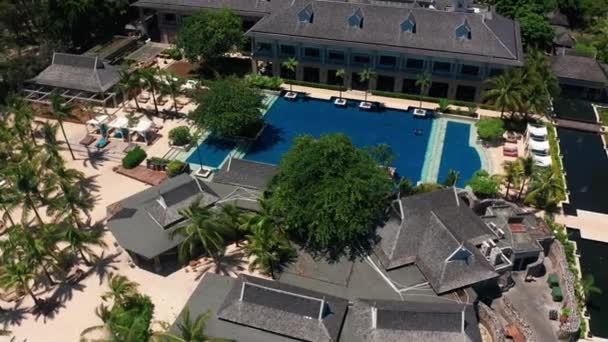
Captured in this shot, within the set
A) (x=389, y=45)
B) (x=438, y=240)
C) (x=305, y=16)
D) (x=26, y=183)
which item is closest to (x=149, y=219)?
(x=26, y=183)

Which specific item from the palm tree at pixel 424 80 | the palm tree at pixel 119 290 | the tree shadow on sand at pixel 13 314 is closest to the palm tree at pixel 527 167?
the palm tree at pixel 424 80

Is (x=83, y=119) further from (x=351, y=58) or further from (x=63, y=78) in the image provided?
(x=351, y=58)

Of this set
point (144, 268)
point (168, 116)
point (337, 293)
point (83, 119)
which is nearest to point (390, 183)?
point (337, 293)

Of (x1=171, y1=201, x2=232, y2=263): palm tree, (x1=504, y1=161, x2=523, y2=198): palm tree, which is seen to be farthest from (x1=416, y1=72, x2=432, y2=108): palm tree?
(x1=171, y1=201, x2=232, y2=263): palm tree

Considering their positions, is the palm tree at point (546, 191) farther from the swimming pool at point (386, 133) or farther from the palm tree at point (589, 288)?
the palm tree at point (589, 288)

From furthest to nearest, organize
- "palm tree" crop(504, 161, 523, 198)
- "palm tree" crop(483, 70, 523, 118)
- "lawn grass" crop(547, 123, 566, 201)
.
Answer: "palm tree" crop(483, 70, 523, 118)
"lawn grass" crop(547, 123, 566, 201)
"palm tree" crop(504, 161, 523, 198)

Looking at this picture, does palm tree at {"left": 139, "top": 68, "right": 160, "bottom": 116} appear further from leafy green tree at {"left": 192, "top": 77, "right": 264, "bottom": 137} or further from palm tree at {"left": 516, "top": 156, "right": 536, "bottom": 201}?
palm tree at {"left": 516, "top": 156, "right": 536, "bottom": 201}
